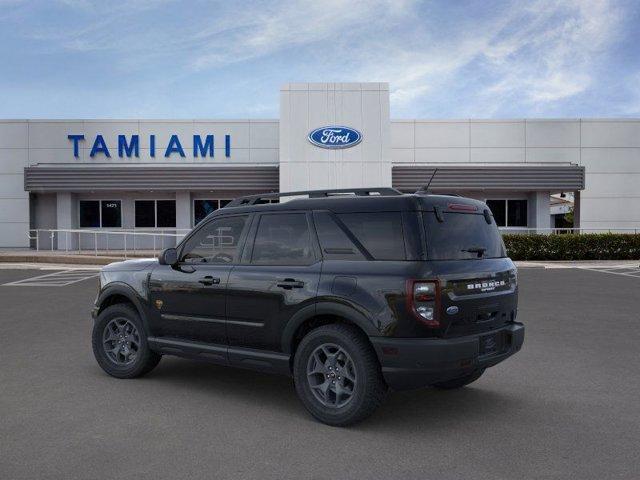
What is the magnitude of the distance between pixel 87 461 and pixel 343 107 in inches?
895

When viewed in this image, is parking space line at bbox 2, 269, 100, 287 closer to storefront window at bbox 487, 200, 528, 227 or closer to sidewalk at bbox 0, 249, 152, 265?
sidewalk at bbox 0, 249, 152, 265

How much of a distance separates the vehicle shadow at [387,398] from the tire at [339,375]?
187 mm

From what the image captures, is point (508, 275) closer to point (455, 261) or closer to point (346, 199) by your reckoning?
point (455, 261)

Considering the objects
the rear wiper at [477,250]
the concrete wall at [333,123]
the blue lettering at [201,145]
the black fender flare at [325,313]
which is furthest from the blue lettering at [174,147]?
the rear wiper at [477,250]

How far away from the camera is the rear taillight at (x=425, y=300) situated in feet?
15.1

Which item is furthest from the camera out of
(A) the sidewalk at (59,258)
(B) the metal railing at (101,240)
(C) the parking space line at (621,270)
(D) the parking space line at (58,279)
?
(B) the metal railing at (101,240)

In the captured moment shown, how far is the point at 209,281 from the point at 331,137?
66.7ft

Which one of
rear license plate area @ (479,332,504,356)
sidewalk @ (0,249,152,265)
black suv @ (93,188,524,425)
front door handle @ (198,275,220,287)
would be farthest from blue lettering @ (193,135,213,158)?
rear license plate area @ (479,332,504,356)

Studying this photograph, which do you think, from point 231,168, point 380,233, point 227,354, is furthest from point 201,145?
point 380,233

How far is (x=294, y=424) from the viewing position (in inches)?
197

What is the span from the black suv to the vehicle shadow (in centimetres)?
25

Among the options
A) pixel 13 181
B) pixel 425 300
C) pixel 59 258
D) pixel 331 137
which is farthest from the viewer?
pixel 13 181

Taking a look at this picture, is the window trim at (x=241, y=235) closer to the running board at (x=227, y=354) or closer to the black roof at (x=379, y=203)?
the black roof at (x=379, y=203)

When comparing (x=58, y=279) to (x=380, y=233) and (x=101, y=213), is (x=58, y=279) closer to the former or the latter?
(x=101, y=213)
